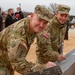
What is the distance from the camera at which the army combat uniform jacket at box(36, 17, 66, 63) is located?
3.60m

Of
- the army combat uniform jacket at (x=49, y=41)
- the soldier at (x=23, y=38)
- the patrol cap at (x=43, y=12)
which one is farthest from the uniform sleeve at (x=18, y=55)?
the army combat uniform jacket at (x=49, y=41)

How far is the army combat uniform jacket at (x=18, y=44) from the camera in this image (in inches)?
103

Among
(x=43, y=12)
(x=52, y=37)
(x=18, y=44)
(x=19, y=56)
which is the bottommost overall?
(x=52, y=37)

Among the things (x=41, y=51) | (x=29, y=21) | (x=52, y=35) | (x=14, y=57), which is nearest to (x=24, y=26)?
(x=29, y=21)

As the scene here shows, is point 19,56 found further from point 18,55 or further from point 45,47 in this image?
point 45,47

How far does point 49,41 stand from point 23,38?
40.0 inches

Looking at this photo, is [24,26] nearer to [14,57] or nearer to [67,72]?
[14,57]

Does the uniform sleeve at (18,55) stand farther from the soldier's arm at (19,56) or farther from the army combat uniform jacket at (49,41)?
the army combat uniform jacket at (49,41)

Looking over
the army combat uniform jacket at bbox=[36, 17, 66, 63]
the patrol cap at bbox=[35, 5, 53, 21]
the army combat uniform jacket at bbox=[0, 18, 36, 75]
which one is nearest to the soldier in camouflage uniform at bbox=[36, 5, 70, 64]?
the army combat uniform jacket at bbox=[36, 17, 66, 63]

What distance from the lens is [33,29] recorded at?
8.90ft

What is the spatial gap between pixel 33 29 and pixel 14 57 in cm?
29

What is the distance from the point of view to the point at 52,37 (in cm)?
404

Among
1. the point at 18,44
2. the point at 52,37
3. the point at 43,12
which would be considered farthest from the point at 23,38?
the point at 52,37

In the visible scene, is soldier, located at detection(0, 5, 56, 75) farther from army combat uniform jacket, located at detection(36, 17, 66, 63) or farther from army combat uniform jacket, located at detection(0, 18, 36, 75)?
army combat uniform jacket, located at detection(36, 17, 66, 63)
